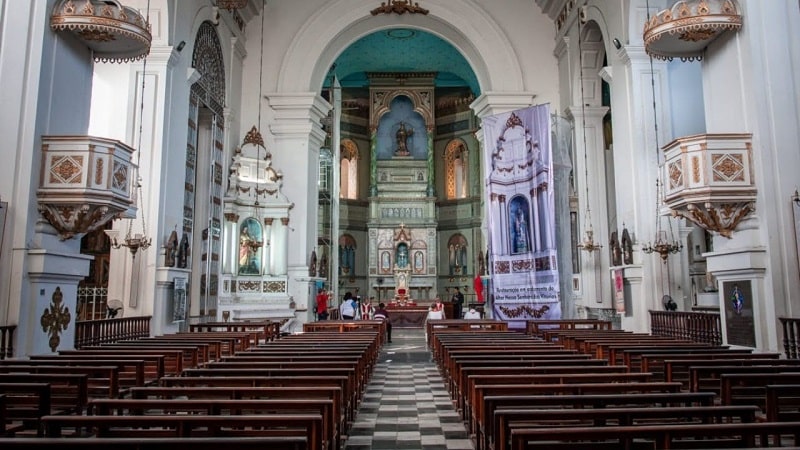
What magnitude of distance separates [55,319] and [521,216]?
846 centimetres

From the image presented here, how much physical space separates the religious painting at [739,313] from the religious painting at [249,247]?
10354 millimetres

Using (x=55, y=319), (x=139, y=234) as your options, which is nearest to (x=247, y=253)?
(x=139, y=234)

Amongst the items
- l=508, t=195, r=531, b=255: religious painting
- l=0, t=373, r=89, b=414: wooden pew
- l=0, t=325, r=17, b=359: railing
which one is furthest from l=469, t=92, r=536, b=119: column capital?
l=0, t=373, r=89, b=414: wooden pew

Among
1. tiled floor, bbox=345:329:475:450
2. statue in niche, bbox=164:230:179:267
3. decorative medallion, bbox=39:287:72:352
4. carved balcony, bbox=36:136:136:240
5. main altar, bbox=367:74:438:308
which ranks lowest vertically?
tiled floor, bbox=345:329:475:450

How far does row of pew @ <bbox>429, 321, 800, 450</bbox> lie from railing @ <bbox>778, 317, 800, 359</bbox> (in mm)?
1037

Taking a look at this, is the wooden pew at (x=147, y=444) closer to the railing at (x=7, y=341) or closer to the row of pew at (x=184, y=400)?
the row of pew at (x=184, y=400)

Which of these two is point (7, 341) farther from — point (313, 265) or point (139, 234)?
point (313, 265)

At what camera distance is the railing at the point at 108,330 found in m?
7.80

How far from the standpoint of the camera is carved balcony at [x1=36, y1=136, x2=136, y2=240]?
264 inches

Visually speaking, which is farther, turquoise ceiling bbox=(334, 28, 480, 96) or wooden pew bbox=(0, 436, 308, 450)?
turquoise ceiling bbox=(334, 28, 480, 96)

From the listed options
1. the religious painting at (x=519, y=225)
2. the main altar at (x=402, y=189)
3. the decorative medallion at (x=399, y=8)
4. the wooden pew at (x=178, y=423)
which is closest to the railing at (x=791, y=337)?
the wooden pew at (x=178, y=423)

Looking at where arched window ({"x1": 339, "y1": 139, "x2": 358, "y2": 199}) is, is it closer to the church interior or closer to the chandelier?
the church interior

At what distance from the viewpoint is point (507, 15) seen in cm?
1623

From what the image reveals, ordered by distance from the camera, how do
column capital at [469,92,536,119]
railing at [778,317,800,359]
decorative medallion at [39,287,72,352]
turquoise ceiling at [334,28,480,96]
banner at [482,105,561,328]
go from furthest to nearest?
turquoise ceiling at [334,28,480,96], column capital at [469,92,536,119], banner at [482,105,561,328], decorative medallion at [39,287,72,352], railing at [778,317,800,359]
